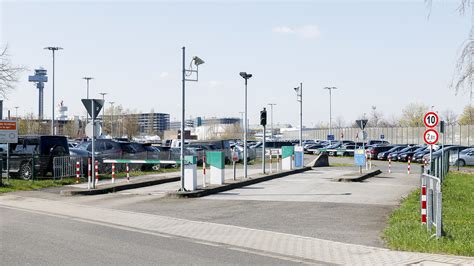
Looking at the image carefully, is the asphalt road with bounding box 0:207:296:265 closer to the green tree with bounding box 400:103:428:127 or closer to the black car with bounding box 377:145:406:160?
the black car with bounding box 377:145:406:160

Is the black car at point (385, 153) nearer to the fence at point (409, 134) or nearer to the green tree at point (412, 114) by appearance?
the fence at point (409, 134)

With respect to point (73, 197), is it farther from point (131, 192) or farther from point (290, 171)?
point (290, 171)

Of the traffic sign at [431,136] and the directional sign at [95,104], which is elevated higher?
the directional sign at [95,104]

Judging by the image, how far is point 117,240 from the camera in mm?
11320

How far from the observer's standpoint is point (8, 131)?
23.8 metres

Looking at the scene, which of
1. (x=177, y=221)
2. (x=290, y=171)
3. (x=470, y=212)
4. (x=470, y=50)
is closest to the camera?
(x=177, y=221)

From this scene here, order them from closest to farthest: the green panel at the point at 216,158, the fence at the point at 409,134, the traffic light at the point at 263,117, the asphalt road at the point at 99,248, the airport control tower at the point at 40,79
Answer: the asphalt road at the point at 99,248 → the green panel at the point at 216,158 → the traffic light at the point at 263,117 → the fence at the point at 409,134 → the airport control tower at the point at 40,79

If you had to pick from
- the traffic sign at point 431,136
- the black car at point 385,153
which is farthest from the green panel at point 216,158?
the black car at point 385,153

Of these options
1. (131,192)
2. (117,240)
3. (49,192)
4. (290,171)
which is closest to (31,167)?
(49,192)

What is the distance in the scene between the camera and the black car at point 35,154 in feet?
81.5

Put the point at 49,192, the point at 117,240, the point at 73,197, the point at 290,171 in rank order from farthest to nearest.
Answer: the point at 290,171, the point at 49,192, the point at 73,197, the point at 117,240

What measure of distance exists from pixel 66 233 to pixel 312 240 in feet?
16.6

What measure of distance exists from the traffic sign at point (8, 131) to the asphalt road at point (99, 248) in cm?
1138

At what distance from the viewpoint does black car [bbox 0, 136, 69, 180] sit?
2484 cm
